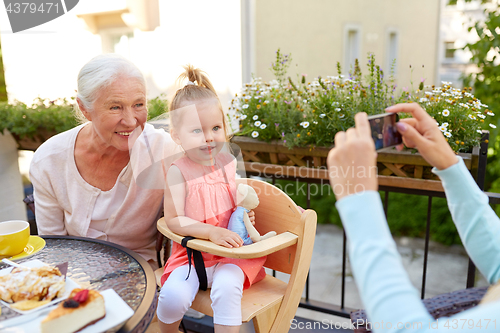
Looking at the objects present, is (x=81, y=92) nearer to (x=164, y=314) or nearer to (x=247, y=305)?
(x=164, y=314)

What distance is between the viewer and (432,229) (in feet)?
17.0

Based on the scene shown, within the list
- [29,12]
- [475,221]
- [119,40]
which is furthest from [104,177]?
[119,40]

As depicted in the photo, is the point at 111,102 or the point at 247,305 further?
the point at 111,102

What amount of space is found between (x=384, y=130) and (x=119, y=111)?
1093mm

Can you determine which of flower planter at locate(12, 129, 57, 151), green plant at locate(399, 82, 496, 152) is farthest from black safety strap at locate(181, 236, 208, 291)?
flower planter at locate(12, 129, 57, 151)

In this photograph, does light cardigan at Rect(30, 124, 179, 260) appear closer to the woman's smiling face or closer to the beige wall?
the woman's smiling face

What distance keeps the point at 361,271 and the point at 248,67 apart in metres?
3.80

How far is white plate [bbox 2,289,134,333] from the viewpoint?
860 millimetres

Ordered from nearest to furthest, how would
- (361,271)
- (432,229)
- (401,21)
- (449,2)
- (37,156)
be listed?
(361,271) → (37,156) → (449,2) → (432,229) → (401,21)

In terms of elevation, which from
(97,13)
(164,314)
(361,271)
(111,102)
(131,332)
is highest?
(97,13)

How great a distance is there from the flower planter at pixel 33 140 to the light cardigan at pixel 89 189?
5.47 ft

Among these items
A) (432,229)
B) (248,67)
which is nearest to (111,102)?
(248,67)

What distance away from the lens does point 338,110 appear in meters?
2.14

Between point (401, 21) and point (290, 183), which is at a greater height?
point (401, 21)
